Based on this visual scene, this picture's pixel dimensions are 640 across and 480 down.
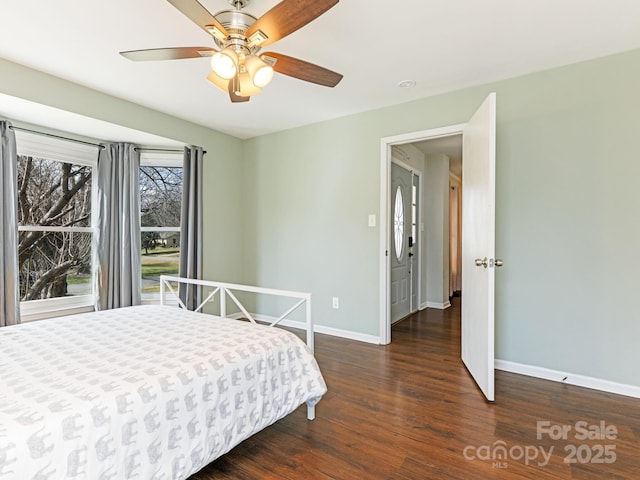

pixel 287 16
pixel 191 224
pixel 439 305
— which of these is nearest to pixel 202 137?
pixel 191 224

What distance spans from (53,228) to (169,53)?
2.44m

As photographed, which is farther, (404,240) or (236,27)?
(404,240)

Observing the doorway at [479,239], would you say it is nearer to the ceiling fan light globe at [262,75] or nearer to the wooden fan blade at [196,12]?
the ceiling fan light globe at [262,75]

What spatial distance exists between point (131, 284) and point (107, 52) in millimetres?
2199

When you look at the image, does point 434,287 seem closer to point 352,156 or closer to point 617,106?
point 352,156

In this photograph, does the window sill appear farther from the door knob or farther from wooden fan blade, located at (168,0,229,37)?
the door knob

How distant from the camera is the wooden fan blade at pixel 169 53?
5.77 ft

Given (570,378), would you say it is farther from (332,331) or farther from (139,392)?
(139,392)

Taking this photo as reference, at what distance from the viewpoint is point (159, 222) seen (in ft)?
12.9

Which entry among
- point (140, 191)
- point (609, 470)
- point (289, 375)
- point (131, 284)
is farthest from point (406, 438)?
point (140, 191)

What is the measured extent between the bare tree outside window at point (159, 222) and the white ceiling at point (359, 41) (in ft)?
3.33

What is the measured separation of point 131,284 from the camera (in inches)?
139

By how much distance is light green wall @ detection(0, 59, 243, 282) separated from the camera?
2574 mm

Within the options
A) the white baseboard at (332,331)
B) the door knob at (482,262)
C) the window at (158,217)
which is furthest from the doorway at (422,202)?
the window at (158,217)
